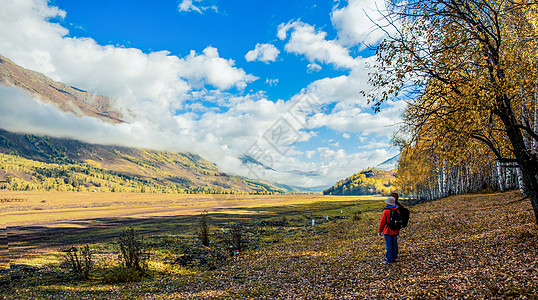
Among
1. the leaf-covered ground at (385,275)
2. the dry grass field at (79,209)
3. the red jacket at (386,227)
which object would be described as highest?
the red jacket at (386,227)

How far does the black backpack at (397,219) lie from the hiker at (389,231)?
116 millimetres

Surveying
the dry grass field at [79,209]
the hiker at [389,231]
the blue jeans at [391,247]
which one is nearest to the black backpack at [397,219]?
the hiker at [389,231]

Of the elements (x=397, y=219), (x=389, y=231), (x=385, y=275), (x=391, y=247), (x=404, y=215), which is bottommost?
(x=385, y=275)

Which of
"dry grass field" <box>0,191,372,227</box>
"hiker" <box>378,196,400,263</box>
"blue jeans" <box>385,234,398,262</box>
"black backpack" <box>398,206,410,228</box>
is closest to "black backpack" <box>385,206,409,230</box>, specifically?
"black backpack" <box>398,206,410,228</box>

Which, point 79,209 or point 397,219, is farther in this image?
point 79,209

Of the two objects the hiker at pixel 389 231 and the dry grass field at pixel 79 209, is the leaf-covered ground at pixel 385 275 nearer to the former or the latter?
the hiker at pixel 389 231

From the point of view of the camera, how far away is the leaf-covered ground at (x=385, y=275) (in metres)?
8.89

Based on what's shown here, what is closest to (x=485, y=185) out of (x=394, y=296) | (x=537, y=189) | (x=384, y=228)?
(x=537, y=189)

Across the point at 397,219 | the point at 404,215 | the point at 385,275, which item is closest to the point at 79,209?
the point at 385,275

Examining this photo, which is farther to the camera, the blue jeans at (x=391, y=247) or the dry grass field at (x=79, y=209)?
the dry grass field at (x=79, y=209)

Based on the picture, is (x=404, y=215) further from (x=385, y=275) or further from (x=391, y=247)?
(x=385, y=275)

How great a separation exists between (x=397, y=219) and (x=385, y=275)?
2951 millimetres

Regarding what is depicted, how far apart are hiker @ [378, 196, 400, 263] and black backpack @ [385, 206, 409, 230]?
116 millimetres

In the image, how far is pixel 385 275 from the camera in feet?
38.2
